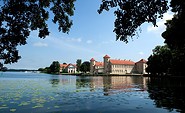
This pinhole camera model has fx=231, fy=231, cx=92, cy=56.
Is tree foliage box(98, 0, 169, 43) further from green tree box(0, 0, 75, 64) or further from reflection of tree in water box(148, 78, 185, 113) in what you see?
reflection of tree in water box(148, 78, 185, 113)

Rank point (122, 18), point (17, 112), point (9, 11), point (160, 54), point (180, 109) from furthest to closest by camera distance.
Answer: point (160, 54), point (180, 109), point (17, 112), point (122, 18), point (9, 11)

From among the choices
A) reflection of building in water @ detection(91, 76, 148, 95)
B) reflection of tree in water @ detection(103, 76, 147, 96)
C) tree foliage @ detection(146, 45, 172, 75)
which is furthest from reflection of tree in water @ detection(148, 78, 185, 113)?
tree foliage @ detection(146, 45, 172, 75)

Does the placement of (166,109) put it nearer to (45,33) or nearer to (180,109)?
(180,109)

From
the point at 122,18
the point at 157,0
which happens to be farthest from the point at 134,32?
the point at 157,0

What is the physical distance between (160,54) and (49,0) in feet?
321

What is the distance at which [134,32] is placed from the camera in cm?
1196

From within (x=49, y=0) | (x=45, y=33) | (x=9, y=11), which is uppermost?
(x=49, y=0)

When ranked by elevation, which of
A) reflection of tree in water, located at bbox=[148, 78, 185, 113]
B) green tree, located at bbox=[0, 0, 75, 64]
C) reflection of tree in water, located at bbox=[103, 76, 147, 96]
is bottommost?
reflection of tree in water, located at bbox=[148, 78, 185, 113]

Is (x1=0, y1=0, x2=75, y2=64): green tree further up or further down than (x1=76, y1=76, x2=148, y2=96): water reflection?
further up

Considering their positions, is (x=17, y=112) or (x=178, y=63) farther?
(x=178, y=63)

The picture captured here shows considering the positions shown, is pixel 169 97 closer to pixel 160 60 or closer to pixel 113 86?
pixel 113 86

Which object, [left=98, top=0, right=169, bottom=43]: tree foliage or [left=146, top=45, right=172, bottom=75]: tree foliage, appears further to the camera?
[left=146, top=45, right=172, bottom=75]: tree foliage

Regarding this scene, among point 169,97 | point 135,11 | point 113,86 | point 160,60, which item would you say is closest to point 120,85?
point 113,86

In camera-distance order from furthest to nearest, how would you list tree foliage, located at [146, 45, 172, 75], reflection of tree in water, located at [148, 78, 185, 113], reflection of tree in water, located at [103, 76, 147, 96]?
tree foliage, located at [146, 45, 172, 75]
reflection of tree in water, located at [103, 76, 147, 96]
reflection of tree in water, located at [148, 78, 185, 113]
